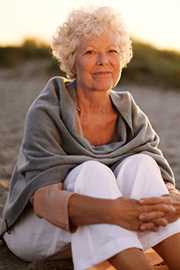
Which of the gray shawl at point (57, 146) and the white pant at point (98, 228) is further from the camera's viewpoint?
the gray shawl at point (57, 146)

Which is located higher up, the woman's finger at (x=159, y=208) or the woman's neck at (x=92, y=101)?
the woman's neck at (x=92, y=101)

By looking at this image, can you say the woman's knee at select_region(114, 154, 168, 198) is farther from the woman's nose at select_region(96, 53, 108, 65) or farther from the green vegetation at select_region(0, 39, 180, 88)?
the green vegetation at select_region(0, 39, 180, 88)

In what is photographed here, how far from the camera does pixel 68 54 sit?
10.8 feet

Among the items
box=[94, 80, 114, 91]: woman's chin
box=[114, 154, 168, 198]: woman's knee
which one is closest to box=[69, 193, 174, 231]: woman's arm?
box=[114, 154, 168, 198]: woman's knee

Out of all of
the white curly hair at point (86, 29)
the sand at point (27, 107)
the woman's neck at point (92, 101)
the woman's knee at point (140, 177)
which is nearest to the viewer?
the woman's knee at point (140, 177)

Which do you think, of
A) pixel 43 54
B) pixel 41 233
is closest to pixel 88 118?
pixel 41 233

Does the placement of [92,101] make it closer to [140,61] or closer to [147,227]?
[147,227]

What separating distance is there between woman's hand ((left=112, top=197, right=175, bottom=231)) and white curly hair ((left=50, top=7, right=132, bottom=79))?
0.68 metres

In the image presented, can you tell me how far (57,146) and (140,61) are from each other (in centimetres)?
1151

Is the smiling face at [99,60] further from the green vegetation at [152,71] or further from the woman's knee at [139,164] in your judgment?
the green vegetation at [152,71]

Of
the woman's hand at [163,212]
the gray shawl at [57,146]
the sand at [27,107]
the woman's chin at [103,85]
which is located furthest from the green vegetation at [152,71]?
the woman's hand at [163,212]

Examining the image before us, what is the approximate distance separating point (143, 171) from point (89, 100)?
0.41 meters

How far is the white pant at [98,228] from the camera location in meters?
2.86

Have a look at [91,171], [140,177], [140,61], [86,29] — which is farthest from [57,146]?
[140,61]
